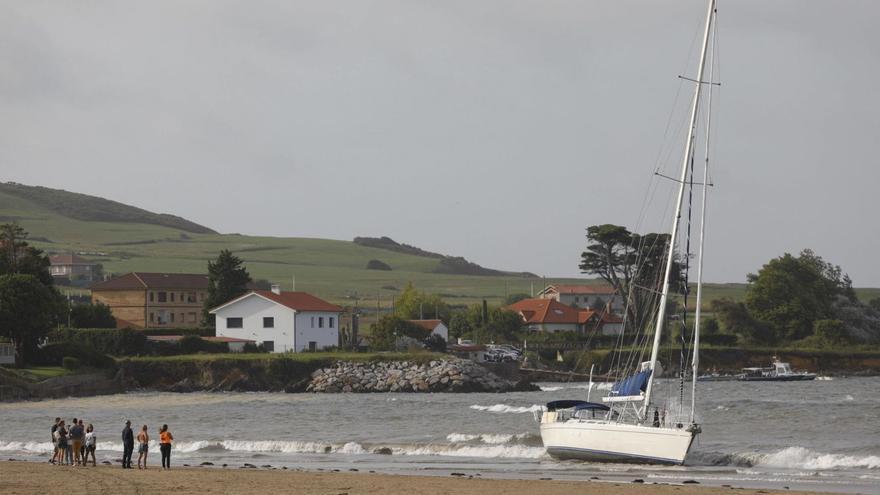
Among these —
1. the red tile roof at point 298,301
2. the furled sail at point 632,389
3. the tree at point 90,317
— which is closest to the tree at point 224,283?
the tree at point 90,317

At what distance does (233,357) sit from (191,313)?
1313 inches

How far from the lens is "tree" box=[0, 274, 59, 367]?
3159 inches

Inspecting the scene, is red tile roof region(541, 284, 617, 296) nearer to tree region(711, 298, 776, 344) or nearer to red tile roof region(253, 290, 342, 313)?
tree region(711, 298, 776, 344)

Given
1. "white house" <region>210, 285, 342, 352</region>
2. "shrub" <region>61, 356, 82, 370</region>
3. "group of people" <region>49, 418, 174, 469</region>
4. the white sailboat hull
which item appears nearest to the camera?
"group of people" <region>49, 418, 174, 469</region>

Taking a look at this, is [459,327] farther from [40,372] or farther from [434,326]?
[40,372]

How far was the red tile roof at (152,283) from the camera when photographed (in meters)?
116

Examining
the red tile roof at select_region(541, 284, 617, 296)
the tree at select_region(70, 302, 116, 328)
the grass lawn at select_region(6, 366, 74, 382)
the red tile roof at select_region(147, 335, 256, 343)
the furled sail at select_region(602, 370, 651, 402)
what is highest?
the red tile roof at select_region(541, 284, 617, 296)

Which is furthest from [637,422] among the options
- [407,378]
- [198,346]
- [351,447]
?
[198,346]

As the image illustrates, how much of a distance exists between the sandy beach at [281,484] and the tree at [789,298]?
100m

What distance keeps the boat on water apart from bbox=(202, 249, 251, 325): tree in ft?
138

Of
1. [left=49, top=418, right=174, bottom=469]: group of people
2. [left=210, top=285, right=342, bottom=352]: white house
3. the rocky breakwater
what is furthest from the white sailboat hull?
[left=210, top=285, right=342, bottom=352]: white house

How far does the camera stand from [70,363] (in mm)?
81312

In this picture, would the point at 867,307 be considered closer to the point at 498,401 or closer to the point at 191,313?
the point at 191,313

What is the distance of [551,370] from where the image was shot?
107 meters
